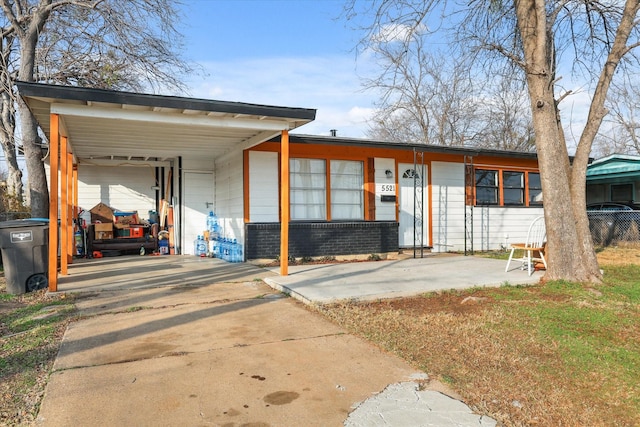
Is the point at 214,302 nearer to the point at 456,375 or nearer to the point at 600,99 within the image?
the point at 456,375

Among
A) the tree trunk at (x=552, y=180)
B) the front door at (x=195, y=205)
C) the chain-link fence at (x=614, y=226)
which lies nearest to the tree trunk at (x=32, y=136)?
the front door at (x=195, y=205)

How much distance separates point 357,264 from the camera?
9531mm

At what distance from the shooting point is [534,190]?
13805mm

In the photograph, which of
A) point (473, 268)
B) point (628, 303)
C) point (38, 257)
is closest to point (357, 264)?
point (473, 268)

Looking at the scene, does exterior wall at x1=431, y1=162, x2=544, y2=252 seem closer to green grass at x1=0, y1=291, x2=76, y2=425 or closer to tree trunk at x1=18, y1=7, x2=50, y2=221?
green grass at x1=0, y1=291, x2=76, y2=425

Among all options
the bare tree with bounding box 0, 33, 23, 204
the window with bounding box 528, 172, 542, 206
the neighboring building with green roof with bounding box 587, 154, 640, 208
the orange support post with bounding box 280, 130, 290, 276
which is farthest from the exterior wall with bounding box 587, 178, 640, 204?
the bare tree with bounding box 0, 33, 23, 204

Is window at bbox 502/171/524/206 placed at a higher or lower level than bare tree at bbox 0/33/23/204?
lower

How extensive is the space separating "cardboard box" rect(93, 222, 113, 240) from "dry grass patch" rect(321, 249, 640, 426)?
8606 mm

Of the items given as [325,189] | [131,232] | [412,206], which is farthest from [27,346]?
[412,206]

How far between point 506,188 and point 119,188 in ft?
37.3

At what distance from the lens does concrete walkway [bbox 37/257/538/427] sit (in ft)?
9.32

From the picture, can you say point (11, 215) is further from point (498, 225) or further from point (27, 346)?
point (498, 225)

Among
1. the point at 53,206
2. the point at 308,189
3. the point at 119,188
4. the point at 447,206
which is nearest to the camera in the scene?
the point at 53,206

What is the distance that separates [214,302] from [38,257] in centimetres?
305
